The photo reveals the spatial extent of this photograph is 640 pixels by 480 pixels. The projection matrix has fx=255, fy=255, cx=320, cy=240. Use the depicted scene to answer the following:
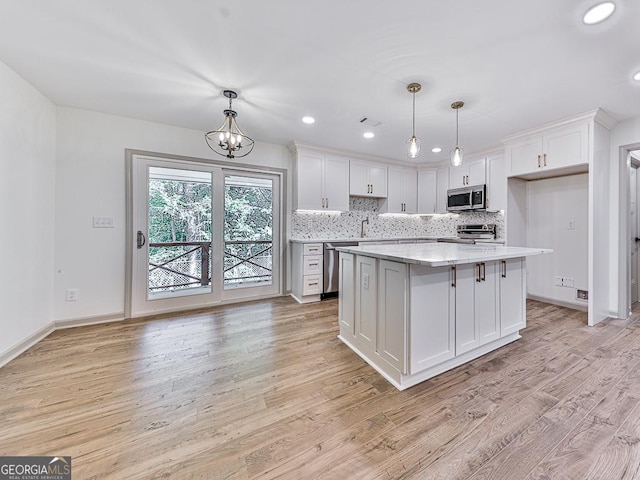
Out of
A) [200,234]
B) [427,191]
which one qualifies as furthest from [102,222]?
[427,191]

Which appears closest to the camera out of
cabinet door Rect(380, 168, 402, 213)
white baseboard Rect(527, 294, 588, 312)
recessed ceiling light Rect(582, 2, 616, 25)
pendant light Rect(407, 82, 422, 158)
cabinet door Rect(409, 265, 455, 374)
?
recessed ceiling light Rect(582, 2, 616, 25)

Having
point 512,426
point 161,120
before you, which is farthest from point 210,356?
point 161,120

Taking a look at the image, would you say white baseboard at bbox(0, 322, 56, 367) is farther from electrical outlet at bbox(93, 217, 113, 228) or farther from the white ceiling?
the white ceiling

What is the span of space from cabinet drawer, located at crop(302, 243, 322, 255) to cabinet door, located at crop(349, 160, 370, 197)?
121 cm

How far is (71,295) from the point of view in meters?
2.86

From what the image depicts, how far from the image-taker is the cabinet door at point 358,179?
4434mm

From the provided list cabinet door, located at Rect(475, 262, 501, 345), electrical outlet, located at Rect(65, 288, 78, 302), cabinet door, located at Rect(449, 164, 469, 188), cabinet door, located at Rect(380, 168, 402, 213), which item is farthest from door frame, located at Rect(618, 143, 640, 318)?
electrical outlet, located at Rect(65, 288, 78, 302)

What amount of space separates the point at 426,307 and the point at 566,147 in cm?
299

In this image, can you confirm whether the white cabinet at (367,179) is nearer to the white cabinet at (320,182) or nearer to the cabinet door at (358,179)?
the cabinet door at (358,179)

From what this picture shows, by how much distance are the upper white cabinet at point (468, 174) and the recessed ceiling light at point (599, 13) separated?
2877 millimetres

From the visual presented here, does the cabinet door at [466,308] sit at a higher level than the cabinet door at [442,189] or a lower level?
lower

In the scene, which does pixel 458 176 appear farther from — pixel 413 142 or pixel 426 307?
pixel 426 307

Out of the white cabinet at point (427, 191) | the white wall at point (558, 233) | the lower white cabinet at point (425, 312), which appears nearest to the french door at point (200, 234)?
the lower white cabinet at point (425, 312)

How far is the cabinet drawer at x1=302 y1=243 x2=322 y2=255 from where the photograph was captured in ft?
12.6
